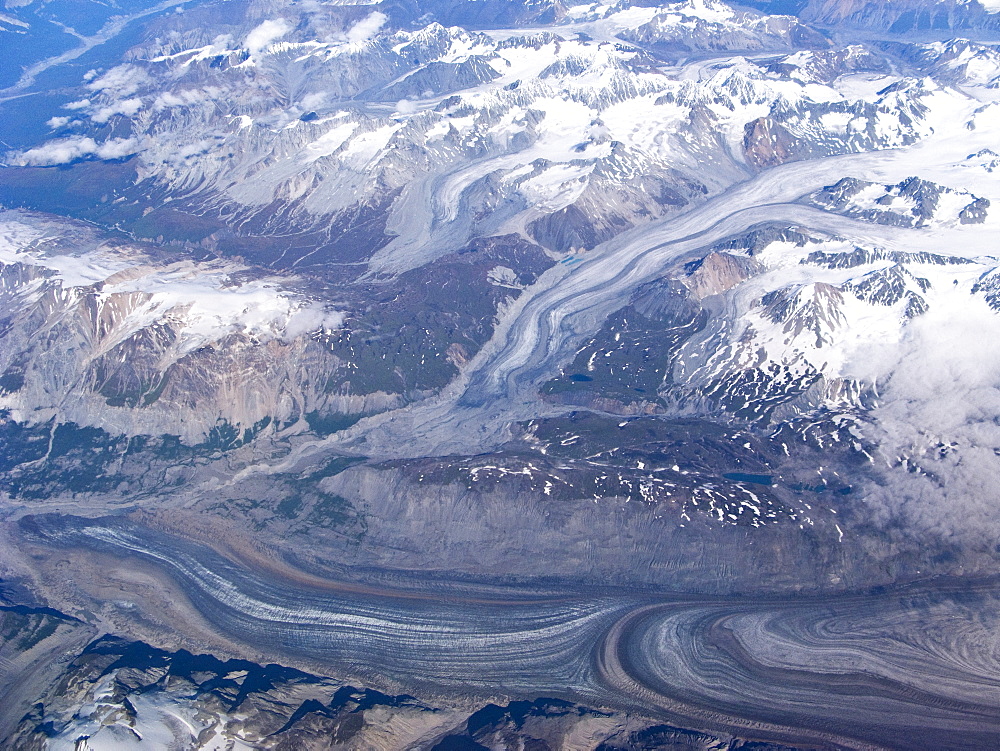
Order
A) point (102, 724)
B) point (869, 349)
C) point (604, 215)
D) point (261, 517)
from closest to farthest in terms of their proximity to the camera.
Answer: point (102, 724), point (261, 517), point (869, 349), point (604, 215)

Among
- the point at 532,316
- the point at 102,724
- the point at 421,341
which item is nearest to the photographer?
the point at 102,724

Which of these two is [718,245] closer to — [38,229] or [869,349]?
[869,349]

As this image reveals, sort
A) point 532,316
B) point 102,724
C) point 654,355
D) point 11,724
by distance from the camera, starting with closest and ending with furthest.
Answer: point 102,724
point 11,724
point 654,355
point 532,316

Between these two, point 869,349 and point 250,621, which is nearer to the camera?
point 250,621

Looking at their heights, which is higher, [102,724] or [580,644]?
[102,724]

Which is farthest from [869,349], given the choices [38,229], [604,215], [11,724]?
[38,229]

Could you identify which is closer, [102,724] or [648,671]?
[102,724]

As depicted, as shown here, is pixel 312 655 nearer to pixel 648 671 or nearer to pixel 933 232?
pixel 648 671

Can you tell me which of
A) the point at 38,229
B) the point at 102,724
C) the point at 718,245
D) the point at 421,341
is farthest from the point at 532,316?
the point at 38,229

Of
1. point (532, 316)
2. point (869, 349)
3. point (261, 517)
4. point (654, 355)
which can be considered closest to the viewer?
point (261, 517)
